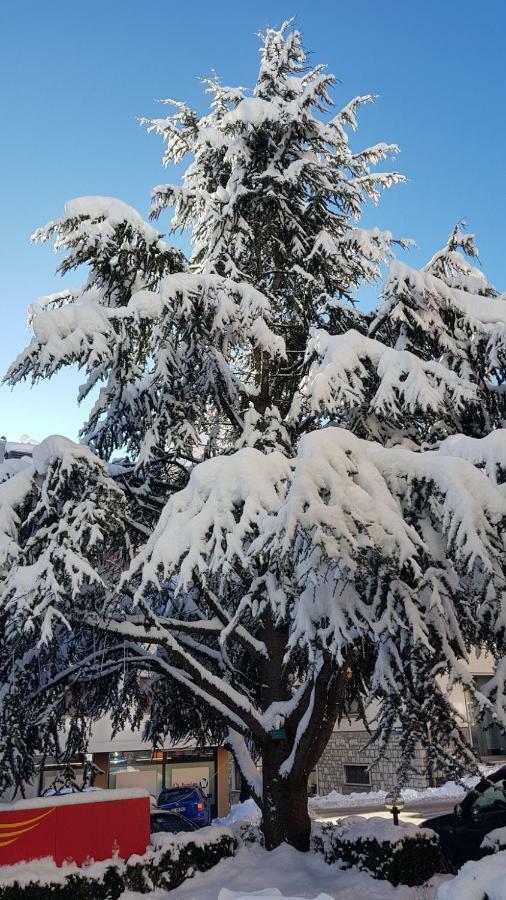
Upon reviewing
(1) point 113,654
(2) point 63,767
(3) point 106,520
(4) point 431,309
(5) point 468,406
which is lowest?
(2) point 63,767

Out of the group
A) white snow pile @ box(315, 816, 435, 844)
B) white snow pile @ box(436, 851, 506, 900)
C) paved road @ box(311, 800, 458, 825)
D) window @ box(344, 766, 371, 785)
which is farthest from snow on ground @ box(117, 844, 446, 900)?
window @ box(344, 766, 371, 785)

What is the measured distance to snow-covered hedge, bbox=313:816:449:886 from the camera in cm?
845

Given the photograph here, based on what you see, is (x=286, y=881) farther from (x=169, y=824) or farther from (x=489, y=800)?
(x=169, y=824)

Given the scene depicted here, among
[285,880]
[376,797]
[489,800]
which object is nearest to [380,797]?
[376,797]

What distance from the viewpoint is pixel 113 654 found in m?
11.4

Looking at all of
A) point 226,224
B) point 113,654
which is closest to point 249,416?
point 226,224

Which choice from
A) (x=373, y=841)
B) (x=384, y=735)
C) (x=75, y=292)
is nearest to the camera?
(x=384, y=735)

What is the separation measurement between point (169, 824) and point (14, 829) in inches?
247

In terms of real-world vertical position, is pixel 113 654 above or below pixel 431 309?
below

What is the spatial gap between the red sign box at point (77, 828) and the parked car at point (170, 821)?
4691 mm

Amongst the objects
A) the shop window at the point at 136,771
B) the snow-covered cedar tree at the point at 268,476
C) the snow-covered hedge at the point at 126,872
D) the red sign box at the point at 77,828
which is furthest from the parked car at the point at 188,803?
the red sign box at the point at 77,828

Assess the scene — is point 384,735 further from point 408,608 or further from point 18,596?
point 18,596

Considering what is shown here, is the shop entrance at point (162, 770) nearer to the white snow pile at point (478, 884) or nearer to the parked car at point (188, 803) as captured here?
the parked car at point (188, 803)

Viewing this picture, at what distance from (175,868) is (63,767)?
80.7 inches
